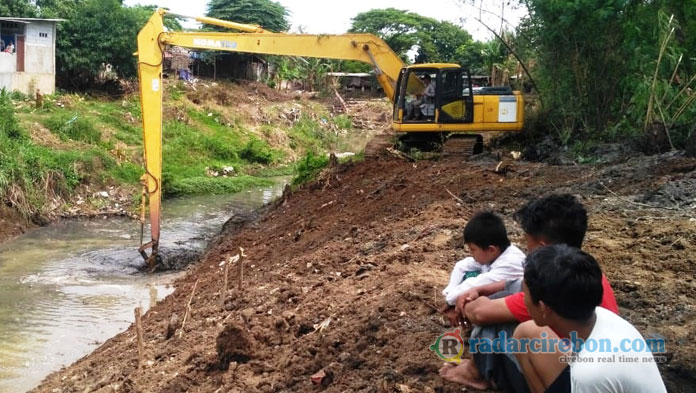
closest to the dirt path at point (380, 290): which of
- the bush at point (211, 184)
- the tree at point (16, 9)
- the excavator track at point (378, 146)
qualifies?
the excavator track at point (378, 146)

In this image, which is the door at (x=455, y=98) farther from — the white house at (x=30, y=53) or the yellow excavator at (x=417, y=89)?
the white house at (x=30, y=53)

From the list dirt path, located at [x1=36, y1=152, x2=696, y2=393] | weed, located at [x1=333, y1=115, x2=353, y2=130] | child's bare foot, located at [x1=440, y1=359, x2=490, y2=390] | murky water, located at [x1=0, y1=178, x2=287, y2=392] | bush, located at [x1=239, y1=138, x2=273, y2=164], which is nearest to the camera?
child's bare foot, located at [x1=440, y1=359, x2=490, y2=390]

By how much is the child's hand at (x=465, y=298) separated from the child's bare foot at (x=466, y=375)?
28 cm

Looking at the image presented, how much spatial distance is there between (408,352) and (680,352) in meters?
1.55

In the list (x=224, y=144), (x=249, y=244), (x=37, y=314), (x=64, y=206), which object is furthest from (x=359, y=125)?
(x=37, y=314)

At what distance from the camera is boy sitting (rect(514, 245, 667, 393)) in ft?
8.79

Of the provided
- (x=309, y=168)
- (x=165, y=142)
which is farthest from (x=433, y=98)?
(x=165, y=142)

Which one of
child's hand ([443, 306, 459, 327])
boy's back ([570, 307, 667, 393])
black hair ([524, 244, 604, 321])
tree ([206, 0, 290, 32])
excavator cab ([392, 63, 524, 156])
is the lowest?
child's hand ([443, 306, 459, 327])

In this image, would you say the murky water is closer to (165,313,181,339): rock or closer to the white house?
(165,313,181,339): rock

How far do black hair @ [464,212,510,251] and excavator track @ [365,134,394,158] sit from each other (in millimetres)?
12416

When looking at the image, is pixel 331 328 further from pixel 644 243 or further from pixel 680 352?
pixel 644 243

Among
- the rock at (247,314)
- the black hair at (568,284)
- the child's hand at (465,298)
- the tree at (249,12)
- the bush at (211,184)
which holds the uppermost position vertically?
the tree at (249,12)

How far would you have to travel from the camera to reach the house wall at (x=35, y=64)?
26062 mm

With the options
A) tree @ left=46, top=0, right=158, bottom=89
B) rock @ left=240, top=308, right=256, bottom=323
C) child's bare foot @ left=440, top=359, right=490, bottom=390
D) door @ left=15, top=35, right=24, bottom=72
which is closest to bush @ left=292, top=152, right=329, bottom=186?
rock @ left=240, top=308, right=256, bottom=323
